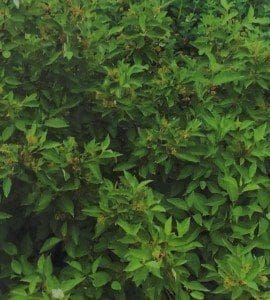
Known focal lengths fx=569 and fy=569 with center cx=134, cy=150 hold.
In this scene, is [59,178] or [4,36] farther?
[4,36]

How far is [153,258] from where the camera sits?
7.49 feet

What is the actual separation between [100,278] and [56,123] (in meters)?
0.73

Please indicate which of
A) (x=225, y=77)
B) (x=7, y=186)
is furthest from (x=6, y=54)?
(x=225, y=77)

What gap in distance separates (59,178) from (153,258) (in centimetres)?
55

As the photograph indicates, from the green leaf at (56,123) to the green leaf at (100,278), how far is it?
688mm

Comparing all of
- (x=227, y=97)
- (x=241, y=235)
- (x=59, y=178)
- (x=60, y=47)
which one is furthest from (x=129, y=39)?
(x=241, y=235)

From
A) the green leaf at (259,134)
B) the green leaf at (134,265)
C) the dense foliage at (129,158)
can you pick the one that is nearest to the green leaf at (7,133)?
the dense foliage at (129,158)

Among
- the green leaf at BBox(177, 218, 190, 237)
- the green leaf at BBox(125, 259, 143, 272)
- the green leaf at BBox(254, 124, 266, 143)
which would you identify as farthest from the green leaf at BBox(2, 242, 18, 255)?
the green leaf at BBox(254, 124, 266, 143)

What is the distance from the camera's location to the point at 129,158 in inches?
110

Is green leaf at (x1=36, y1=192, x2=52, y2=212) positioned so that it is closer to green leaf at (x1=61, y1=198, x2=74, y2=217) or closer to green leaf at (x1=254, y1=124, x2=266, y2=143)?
green leaf at (x1=61, y1=198, x2=74, y2=217)

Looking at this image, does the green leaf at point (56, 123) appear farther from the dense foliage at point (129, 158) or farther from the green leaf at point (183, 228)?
the green leaf at point (183, 228)

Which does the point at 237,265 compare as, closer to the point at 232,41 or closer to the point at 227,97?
the point at 227,97

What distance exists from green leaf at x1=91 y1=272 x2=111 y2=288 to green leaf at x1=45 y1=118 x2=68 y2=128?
2.26 ft

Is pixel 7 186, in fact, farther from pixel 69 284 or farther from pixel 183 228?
pixel 183 228
